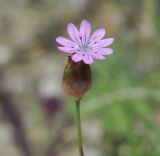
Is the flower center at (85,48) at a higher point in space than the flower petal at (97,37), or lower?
lower

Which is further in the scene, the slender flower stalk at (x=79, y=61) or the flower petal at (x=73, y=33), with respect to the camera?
the flower petal at (x=73, y=33)

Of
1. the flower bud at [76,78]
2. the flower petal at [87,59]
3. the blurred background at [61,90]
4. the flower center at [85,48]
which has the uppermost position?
the blurred background at [61,90]

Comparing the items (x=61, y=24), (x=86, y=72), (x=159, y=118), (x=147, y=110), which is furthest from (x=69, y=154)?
(x=86, y=72)

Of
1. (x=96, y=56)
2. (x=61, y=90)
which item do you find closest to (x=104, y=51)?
(x=96, y=56)

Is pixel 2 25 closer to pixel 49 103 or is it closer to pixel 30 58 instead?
pixel 30 58

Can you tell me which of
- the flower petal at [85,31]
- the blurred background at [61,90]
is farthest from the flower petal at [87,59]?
the blurred background at [61,90]

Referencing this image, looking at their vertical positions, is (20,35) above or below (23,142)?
above

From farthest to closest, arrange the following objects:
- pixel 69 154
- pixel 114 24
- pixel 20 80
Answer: pixel 114 24, pixel 20 80, pixel 69 154

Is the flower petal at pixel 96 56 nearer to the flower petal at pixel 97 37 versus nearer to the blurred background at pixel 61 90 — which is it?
the flower petal at pixel 97 37

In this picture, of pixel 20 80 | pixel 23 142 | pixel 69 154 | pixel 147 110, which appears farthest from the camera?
pixel 20 80
